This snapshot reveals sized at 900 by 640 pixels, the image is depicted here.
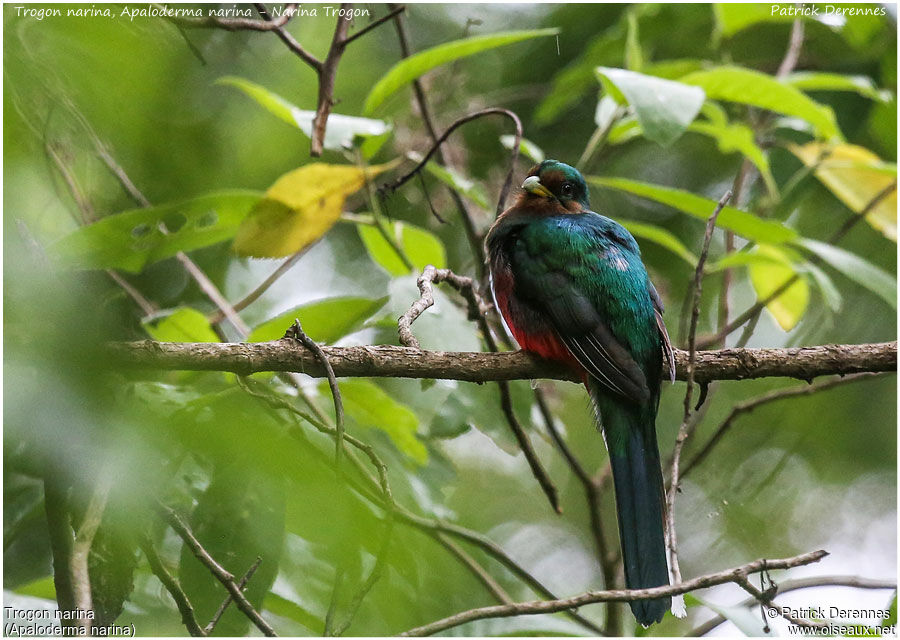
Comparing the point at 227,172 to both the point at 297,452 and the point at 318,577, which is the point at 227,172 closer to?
the point at 318,577

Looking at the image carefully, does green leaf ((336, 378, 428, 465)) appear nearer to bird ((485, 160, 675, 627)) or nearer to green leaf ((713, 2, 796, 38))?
bird ((485, 160, 675, 627))

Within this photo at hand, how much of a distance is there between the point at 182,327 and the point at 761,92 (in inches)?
91.7

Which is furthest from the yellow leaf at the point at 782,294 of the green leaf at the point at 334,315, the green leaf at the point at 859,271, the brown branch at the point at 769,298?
the green leaf at the point at 334,315

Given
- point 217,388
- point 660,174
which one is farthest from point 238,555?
point 660,174

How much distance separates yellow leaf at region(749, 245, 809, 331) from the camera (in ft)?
12.7

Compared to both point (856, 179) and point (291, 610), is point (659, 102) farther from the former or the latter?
point (291, 610)

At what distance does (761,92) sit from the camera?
3.39 m

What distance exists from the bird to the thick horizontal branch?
0.20 m

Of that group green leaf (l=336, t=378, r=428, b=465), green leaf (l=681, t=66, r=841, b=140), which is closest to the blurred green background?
green leaf (l=336, t=378, r=428, b=465)

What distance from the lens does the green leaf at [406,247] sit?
141 inches

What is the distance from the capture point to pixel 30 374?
2.47 ft

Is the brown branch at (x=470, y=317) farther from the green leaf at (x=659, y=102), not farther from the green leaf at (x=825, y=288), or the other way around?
the green leaf at (x=825, y=288)

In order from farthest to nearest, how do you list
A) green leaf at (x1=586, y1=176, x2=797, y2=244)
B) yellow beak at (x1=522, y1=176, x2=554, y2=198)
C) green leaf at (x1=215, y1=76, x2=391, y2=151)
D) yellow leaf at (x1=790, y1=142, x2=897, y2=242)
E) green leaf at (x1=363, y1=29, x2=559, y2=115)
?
yellow leaf at (x1=790, y1=142, x2=897, y2=242) → yellow beak at (x1=522, y1=176, x2=554, y2=198) → green leaf at (x1=586, y1=176, x2=797, y2=244) → green leaf at (x1=363, y1=29, x2=559, y2=115) → green leaf at (x1=215, y1=76, x2=391, y2=151)

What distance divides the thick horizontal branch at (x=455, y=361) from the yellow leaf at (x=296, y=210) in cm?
81
